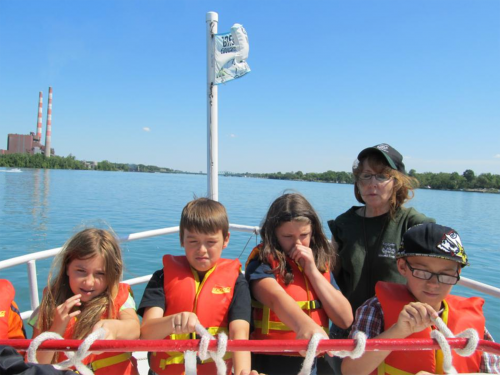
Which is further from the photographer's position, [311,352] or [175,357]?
[175,357]

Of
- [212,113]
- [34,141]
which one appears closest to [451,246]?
[212,113]

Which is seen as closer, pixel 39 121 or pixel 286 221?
pixel 286 221

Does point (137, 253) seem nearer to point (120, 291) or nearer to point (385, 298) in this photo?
point (120, 291)

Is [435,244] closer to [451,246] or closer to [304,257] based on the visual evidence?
[451,246]

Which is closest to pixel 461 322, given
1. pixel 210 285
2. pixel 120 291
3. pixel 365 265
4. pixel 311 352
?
pixel 365 265

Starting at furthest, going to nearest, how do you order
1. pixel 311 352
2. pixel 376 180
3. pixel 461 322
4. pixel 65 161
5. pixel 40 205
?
pixel 65 161, pixel 40 205, pixel 376 180, pixel 461 322, pixel 311 352

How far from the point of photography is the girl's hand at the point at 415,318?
148 centimetres

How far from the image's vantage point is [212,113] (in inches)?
152

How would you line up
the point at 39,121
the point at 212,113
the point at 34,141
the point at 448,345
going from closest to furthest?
the point at 448,345
the point at 212,113
the point at 39,121
the point at 34,141

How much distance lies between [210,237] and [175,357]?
0.64 meters

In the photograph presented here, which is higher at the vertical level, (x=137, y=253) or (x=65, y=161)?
(x=65, y=161)

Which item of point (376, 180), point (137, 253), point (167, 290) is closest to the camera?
point (167, 290)

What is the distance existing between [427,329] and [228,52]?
10.6 feet

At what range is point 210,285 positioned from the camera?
6.88 ft
